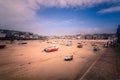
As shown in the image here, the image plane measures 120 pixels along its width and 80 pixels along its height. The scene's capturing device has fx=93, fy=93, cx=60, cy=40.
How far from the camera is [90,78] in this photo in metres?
12.8

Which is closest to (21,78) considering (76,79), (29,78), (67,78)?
(29,78)

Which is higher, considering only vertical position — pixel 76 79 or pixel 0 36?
pixel 0 36

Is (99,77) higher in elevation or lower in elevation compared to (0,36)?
lower

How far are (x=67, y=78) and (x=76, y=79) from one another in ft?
4.26

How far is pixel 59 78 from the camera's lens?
13.3 m

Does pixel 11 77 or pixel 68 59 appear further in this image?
pixel 68 59

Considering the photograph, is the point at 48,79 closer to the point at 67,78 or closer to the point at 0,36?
the point at 67,78

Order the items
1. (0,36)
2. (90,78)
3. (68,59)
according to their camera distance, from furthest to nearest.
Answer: (0,36) → (68,59) → (90,78)

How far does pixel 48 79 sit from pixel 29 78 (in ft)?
9.00

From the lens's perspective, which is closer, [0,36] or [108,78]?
[108,78]

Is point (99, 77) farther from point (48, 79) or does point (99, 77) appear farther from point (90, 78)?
point (48, 79)

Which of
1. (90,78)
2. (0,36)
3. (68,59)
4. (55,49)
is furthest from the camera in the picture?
(0,36)

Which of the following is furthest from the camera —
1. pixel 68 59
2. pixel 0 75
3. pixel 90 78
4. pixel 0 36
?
pixel 0 36

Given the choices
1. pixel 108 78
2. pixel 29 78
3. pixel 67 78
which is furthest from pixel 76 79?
pixel 29 78
